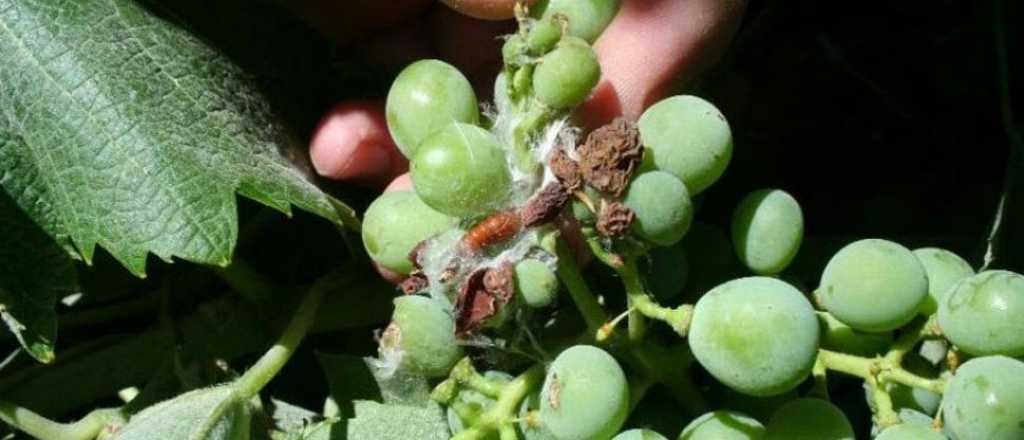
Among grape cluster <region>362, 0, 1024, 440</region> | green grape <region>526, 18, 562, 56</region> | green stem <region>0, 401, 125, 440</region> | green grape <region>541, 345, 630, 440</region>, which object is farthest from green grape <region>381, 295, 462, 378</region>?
green stem <region>0, 401, 125, 440</region>

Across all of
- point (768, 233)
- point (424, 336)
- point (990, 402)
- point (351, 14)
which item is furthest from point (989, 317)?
point (351, 14)

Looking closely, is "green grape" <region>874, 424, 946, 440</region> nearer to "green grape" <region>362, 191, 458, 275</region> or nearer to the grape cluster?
the grape cluster

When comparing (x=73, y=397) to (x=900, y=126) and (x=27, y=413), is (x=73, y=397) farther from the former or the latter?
(x=900, y=126)

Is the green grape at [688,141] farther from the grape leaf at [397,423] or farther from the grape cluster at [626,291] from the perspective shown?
the grape leaf at [397,423]

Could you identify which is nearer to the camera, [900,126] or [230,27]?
[230,27]

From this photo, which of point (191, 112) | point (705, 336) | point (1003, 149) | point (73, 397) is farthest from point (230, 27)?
point (1003, 149)
